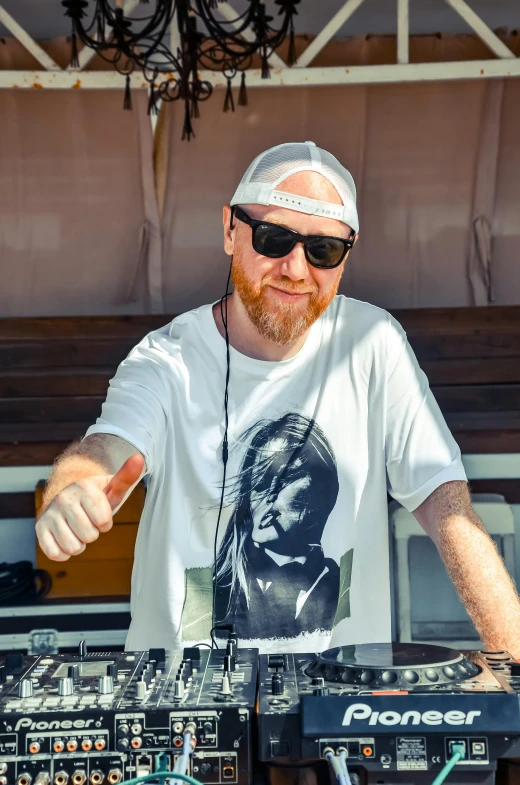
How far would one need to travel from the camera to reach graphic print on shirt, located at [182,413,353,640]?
1744 millimetres

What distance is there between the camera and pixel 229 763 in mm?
1041

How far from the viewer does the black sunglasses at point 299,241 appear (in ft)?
5.75

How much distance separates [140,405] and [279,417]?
30cm

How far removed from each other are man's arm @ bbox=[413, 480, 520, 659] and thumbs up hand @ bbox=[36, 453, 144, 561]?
0.61 metres

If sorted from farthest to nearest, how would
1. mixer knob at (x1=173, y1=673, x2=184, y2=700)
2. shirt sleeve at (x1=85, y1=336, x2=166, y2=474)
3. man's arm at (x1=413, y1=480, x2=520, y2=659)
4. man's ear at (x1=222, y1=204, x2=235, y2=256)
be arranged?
man's ear at (x1=222, y1=204, x2=235, y2=256)
shirt sleeve at (x1=85, y1=336, x2=166, y2=474)
man's arm at (x1=413, y1=480, x2=520, y2=659)
mixer knob at (x1=173, y1=673, x2=184, y2=700)

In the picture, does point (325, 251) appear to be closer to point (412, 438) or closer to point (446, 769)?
point (412, 438)

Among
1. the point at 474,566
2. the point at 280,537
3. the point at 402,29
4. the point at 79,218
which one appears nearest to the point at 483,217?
the point at 402,29

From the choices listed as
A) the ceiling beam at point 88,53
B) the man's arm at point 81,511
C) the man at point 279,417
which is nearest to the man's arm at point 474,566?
the man at point 279,417

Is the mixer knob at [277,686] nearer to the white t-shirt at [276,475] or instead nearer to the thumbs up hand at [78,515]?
the thumbs up hand at [78,515]

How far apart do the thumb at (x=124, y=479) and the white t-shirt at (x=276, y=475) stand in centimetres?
38

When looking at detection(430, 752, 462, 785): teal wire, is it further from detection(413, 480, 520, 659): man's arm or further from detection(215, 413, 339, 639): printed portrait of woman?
detection(215, 413, 339, 639): printed portrait of woman

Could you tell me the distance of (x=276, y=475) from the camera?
184 centimetres

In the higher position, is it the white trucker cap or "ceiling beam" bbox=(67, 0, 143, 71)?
"ceiling beam" bbox=(67, 0, 143, 71)

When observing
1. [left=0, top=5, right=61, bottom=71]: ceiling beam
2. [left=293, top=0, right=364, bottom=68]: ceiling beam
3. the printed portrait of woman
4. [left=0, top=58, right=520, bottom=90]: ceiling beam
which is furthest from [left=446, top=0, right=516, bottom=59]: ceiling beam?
the printed portrait of woman
